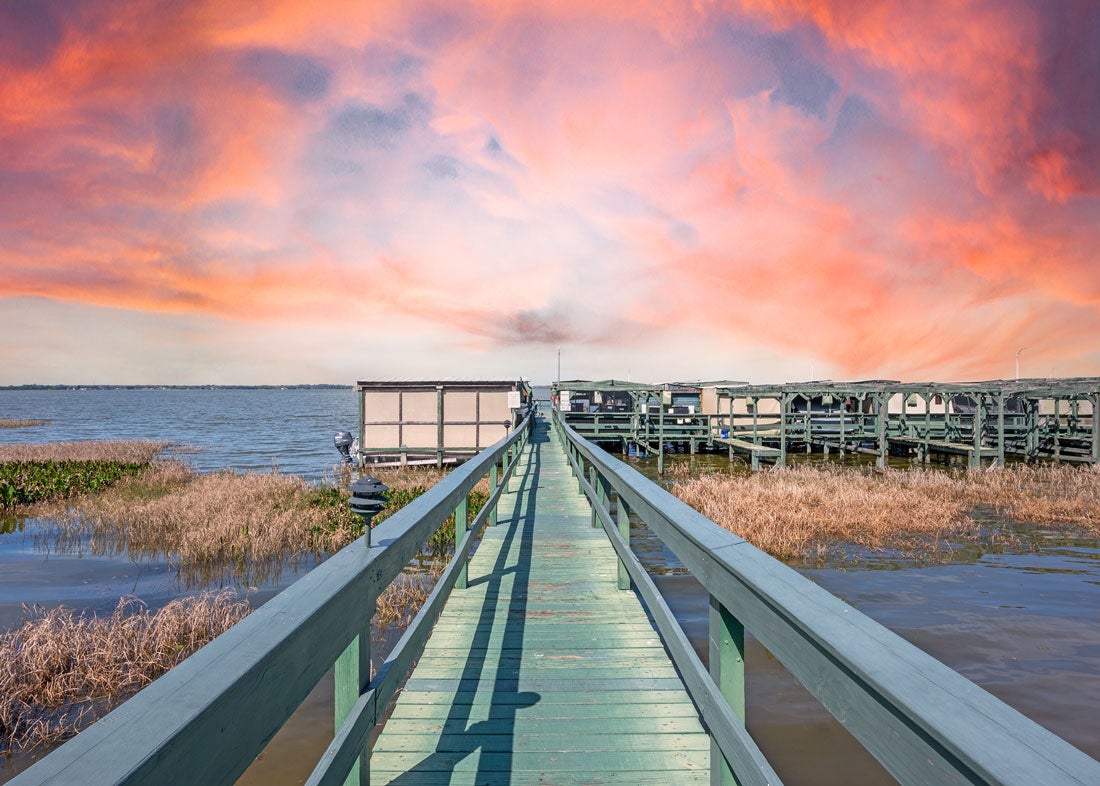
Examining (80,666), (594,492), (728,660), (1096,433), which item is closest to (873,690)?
(728,660)

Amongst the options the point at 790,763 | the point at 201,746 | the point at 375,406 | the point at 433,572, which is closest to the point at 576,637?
the point at 790,763

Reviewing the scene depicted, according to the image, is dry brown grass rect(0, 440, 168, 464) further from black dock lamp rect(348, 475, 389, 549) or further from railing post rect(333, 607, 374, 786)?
railing post rect(333, 607, 374, 786)

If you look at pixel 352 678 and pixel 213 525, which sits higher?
pixel 352 678

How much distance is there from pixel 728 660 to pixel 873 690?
90 cm

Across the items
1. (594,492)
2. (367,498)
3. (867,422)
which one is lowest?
(594,492)

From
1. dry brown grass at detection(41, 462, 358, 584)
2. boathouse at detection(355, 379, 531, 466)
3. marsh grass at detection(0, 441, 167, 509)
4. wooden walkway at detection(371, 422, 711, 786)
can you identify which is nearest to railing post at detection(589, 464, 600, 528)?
wooden walkway at detection(371, 422, 711, 786)

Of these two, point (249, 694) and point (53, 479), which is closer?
point (249, 694)

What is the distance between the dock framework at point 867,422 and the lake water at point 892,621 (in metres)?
12.5

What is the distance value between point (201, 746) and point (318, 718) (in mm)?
5356

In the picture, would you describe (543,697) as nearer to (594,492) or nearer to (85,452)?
(594,492)

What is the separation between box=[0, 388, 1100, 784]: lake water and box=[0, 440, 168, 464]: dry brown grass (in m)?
16.3

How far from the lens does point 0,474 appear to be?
1875 centimetres

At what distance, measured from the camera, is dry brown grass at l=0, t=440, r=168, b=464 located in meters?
27.3

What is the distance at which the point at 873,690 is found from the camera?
3.90 ft
